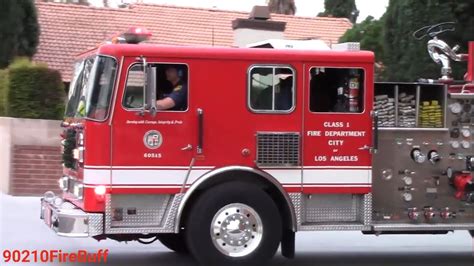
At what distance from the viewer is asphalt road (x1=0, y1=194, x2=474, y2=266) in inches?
386

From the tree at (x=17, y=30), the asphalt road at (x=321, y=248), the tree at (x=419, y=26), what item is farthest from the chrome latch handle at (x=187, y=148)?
the tree at (x=17, y=30)

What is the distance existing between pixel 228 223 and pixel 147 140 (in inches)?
48.3

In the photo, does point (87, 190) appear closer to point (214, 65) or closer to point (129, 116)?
point (129, 116)

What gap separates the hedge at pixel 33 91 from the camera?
47.9 feet

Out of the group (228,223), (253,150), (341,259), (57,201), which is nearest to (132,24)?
(341,259)

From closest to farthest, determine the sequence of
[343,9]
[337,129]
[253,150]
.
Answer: [253,150] < [337,129] < [343,9]

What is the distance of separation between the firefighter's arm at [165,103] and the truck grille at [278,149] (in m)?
0.98

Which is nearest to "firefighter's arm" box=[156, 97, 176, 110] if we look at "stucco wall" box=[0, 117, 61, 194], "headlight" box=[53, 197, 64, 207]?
"headlight" box=[53, 197, 64, 207]

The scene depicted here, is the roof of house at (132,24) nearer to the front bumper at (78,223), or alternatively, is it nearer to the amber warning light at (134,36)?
the amber warning light at (134,36)

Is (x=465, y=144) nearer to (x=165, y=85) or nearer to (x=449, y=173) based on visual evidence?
(x=449, y=173)

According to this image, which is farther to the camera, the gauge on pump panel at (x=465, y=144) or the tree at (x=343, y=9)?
the tree at (x=343, y=9)

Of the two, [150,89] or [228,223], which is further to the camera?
[228,223]

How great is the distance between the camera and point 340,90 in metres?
8.69

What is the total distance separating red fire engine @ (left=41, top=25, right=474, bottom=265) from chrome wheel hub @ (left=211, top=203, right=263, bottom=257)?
0.04ft
